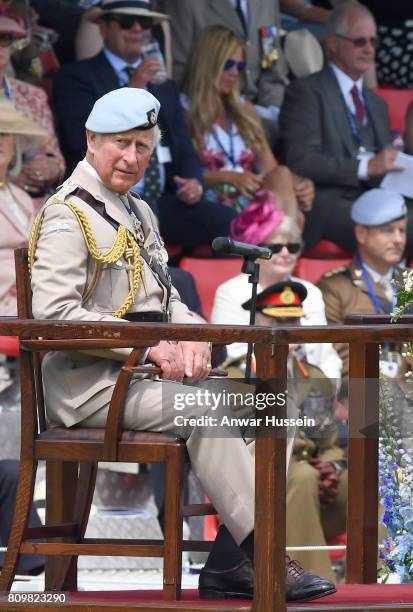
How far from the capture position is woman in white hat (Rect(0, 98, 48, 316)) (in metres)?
7.07

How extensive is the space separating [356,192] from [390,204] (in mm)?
384

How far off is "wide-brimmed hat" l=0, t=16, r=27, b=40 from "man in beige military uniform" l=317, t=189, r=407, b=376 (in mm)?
1954

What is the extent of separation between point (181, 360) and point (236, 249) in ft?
1.12

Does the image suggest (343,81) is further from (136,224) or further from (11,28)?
(136,224)

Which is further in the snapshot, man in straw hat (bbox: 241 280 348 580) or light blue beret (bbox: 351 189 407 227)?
light blue beret (bbox: 351 189 407 227)

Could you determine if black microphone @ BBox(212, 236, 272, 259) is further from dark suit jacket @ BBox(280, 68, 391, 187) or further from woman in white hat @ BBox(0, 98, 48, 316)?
dark suit jacket @ BBox(280, 68, 391, 187)

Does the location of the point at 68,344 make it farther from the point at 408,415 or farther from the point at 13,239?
the point at 13,239

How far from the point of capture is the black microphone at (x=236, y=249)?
167 inches

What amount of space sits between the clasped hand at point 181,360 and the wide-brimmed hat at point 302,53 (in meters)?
5.44

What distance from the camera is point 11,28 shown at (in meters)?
7.57

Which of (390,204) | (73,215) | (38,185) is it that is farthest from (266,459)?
(390,204)

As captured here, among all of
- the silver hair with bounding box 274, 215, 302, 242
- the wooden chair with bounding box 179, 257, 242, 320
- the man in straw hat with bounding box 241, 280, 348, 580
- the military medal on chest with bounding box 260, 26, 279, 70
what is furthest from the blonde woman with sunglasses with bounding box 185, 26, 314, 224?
the man in straw hat with bounding box 241, 280, 348, 580

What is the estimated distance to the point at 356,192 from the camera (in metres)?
8.94

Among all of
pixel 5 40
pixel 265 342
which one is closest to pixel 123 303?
pixel 265 342
